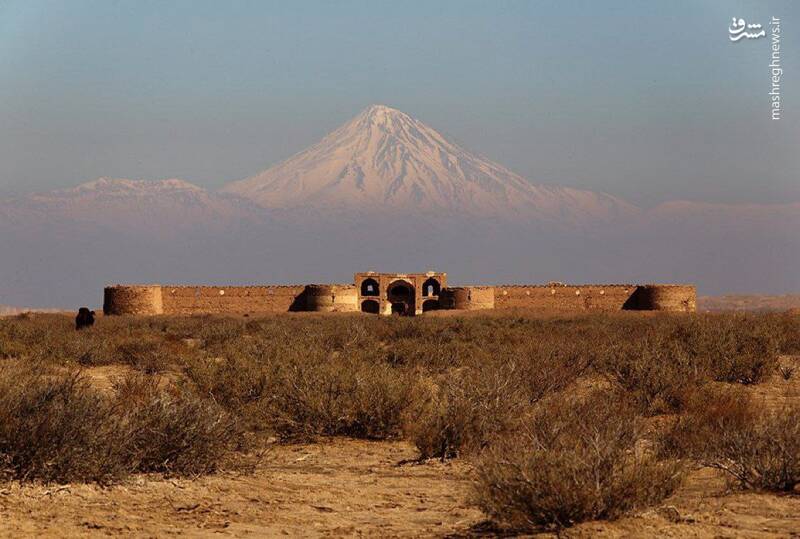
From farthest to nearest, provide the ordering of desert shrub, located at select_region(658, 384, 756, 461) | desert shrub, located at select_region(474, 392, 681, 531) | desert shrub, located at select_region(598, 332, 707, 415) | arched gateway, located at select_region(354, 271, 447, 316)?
arched gateway, located at select_region(354, 271, 447, 316) → desert shrub, located at select_region(598, 332, 707, 415) → desert shrub, located at select_region(658, 384, 756, 461) → desert shrub, located at select_region(474, 392, 681, 531)

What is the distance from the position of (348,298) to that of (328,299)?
1.45m

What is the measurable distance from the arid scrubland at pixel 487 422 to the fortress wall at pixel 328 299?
102ft

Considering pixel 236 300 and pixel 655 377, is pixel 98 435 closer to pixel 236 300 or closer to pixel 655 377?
pixel 655 377

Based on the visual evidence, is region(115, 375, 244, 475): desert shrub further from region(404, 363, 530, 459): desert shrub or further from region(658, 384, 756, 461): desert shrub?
region(658, 384, 756, 461): desert shrub

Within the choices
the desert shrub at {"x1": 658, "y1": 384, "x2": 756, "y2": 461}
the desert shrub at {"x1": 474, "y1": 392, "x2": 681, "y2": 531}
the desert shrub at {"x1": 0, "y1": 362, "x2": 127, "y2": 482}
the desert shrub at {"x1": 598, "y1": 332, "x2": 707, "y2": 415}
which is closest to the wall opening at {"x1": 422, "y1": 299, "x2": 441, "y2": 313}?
the desert shrub at {"x1": 598, "y1": 332, "x2": 707, "y2": 415}

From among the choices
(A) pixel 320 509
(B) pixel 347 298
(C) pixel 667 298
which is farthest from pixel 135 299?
(A) pixel 320 509

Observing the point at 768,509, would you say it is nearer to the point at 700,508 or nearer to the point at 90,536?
the point at 700,508

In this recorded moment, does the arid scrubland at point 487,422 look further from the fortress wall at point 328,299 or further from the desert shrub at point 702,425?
the fortress wall at point 328,299

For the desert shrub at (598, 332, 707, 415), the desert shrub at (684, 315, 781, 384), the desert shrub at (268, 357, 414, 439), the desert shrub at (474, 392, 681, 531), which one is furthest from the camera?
the desert shrub at (684, 315, 781, 384)

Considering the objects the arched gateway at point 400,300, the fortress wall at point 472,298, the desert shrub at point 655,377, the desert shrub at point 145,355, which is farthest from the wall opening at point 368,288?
the desert shrub at point 655,377

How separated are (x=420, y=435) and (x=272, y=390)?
2903 millimetres

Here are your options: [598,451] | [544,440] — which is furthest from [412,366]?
[598,451]

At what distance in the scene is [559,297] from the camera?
163 ft

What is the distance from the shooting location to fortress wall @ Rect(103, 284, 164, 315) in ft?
160
